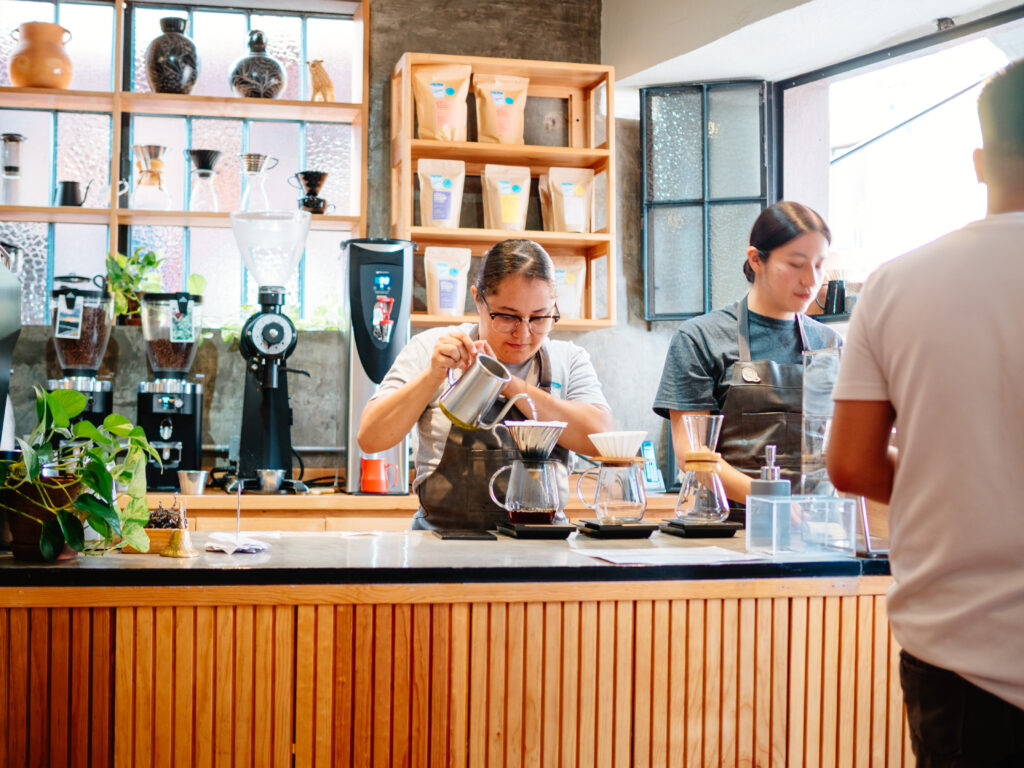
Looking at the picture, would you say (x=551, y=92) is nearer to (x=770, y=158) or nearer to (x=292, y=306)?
(x=770, y=158)

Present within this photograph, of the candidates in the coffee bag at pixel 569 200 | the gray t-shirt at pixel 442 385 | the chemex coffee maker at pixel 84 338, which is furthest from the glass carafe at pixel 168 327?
the gray t-shirt at pixel 442 385

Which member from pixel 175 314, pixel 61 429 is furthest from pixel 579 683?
pixel 175 314

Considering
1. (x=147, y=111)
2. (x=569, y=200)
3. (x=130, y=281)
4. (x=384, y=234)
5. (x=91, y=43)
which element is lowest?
(x=130, y=281)

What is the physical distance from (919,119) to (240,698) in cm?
349

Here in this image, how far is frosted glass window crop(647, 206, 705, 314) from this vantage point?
4.49 meters

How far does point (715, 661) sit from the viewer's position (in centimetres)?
181

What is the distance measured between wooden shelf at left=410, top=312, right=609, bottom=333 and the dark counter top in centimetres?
221

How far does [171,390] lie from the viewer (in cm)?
375

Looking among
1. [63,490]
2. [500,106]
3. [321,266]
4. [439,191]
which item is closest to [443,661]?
[63,490]

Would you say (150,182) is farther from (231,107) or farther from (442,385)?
(442,385)

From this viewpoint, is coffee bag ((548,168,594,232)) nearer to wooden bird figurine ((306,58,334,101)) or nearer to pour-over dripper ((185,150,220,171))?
wooden bird figurine ((306,58,334,101))

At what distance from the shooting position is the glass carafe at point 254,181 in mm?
4148

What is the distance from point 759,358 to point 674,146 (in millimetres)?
2023

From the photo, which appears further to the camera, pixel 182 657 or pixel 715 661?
pixel 715 661
